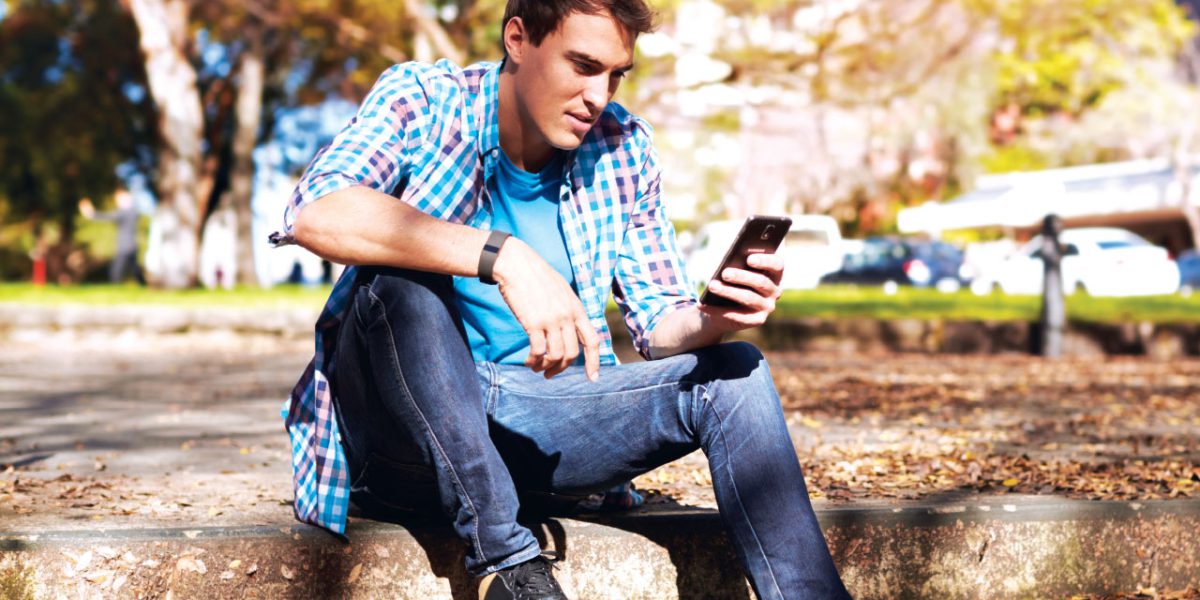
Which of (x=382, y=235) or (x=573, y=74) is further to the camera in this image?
(x=573, y=74)

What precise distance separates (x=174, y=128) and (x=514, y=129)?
Result: 1762cm

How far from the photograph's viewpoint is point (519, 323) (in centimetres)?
283

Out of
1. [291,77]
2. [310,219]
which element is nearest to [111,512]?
[310,219]

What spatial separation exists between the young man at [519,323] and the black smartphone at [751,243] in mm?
30

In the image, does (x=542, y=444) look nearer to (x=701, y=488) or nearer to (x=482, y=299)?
(x=482, y=299)

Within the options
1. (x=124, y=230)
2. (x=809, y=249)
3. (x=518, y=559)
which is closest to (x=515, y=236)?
(x=518, y=559)

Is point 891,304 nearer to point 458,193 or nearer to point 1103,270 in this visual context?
point 1103,270

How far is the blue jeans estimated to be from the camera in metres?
2.54

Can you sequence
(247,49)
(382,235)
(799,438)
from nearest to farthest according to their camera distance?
(382,235) → (799,438) → (247,49)

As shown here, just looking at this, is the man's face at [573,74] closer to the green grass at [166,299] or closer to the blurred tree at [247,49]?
the green grass at [166,299]

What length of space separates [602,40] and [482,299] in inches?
24.1

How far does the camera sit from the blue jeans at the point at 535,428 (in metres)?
2.54

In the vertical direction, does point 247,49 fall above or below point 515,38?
above

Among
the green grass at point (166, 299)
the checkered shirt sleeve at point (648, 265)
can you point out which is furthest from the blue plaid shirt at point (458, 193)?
the green grass at point (166, 299)
